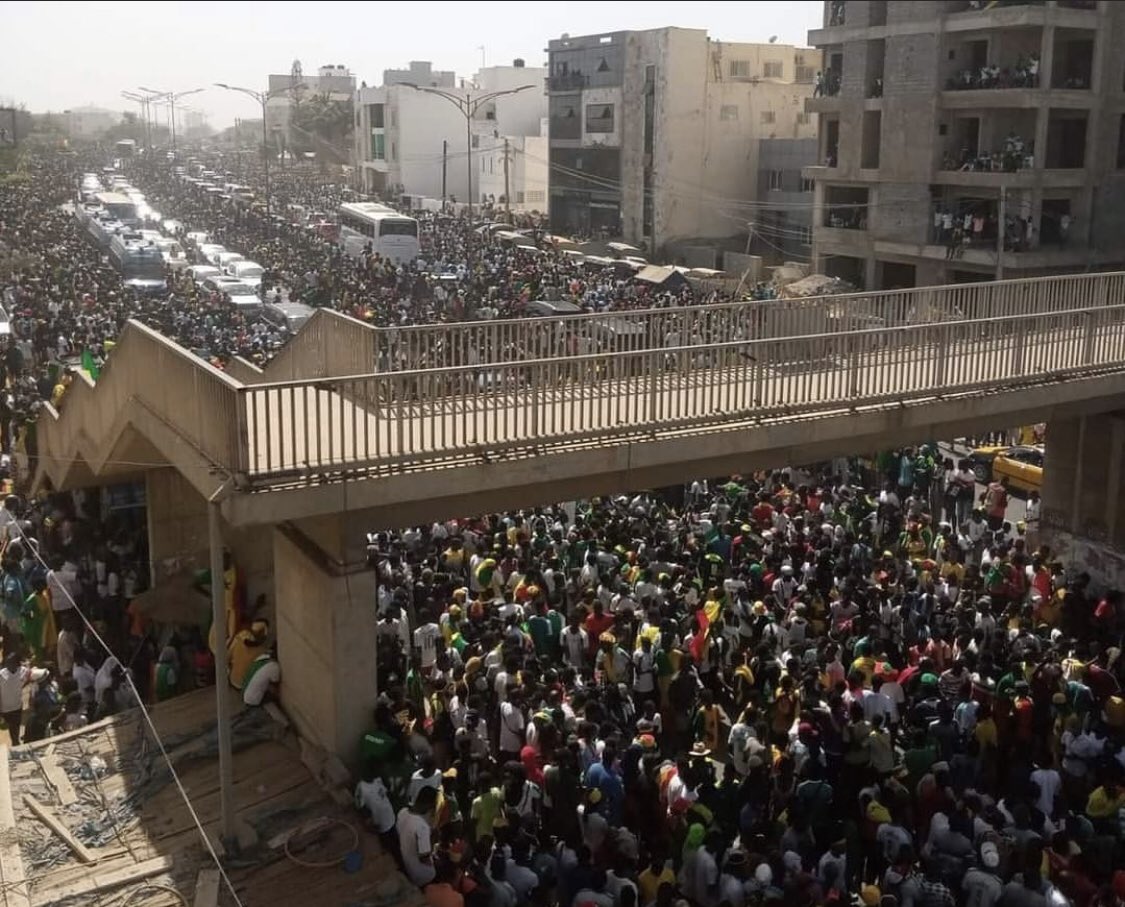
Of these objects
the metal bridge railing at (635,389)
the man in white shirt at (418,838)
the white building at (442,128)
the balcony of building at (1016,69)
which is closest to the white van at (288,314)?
the balcony of building at (1016,69)

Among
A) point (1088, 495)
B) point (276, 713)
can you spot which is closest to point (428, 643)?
point (276, 713)

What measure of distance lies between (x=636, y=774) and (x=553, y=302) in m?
22.3

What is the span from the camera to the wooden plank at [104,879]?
829 centimetres

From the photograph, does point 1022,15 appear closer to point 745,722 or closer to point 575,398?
point 575,398

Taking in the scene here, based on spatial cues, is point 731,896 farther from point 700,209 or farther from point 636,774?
point 700,209

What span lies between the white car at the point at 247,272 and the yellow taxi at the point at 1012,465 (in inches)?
929

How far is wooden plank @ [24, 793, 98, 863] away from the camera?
29.0 ft

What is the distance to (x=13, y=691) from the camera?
10.8 metres

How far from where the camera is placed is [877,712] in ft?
31.9

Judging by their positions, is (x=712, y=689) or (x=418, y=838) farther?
(x=712, y=689)

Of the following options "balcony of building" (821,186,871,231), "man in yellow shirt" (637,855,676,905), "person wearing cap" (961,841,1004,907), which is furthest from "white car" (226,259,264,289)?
"person wearing cap" (961,841,1004,907)

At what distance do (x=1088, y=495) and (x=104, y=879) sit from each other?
467 inches

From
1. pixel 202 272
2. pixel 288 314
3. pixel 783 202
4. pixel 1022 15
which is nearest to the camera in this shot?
pixel 1022 15

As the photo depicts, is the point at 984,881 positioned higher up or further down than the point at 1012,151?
further down
